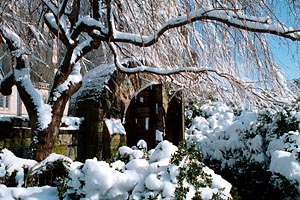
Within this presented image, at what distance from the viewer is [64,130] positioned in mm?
5574

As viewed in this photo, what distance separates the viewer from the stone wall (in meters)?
4.93

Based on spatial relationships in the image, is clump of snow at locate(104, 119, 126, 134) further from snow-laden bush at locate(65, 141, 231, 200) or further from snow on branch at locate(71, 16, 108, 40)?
snow-laden bush at locate(65, 141, 231, 200)

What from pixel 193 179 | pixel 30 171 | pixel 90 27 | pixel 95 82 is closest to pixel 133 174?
pixel 193 179

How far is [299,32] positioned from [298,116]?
7.12 feet

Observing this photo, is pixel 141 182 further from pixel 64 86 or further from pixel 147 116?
pixel 147 116

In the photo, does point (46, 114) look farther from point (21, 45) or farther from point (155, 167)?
point (155, 167)

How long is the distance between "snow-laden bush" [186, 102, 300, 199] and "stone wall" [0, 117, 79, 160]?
8.78 feet

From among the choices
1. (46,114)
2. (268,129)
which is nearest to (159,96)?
(268,129)

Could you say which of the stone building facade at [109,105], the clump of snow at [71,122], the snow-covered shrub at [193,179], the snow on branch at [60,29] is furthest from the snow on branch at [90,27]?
the snow-covered shrub at [193,179]

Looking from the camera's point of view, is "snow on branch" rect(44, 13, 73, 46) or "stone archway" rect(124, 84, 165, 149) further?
"stone archway" rect(124, 84, 165, 149)

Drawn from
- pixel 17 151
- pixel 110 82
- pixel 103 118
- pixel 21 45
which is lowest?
pixel 17 151

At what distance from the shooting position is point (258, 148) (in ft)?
19.9

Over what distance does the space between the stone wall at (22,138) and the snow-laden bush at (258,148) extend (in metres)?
2.68

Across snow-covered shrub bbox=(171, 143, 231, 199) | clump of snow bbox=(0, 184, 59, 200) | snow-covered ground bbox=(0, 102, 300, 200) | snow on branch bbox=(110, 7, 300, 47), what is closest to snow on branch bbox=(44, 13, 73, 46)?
snow on branch bbox=(110, 7, 300, 47)
